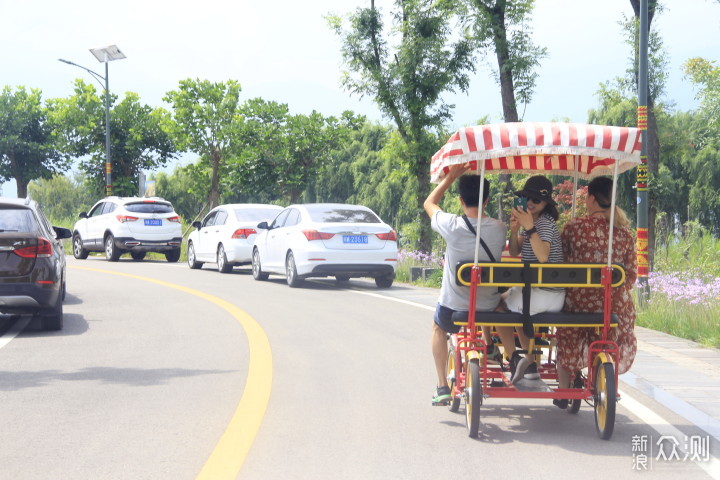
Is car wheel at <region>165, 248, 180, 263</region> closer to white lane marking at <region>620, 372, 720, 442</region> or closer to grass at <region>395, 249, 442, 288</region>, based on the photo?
grass at <region>395, 249, 442, 288</region>

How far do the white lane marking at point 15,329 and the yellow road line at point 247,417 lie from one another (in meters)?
2.66

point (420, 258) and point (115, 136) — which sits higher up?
point (115, 136)

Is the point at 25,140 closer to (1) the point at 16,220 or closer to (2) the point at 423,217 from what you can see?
(2) the point at 423,217

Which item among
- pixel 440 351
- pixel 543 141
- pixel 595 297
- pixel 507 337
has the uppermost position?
pixel 543 141

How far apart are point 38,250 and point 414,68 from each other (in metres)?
13.2

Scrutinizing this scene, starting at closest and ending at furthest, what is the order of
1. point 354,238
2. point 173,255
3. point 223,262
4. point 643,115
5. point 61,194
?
1. point 643,115
2. point 354,238
3. point 223,262
4. point 173,255
5. point 61,194

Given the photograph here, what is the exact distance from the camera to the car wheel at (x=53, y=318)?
11.2 meters

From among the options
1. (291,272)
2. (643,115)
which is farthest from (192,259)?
(643,115)

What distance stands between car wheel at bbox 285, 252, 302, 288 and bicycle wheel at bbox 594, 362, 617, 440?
11.5m

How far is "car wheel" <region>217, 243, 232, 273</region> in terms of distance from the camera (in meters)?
21.7

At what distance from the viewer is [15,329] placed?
11656mm

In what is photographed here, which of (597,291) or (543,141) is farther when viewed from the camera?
(597,291)

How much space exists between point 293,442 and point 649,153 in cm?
1238

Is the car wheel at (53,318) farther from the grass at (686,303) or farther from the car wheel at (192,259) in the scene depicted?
the car wheel at (192,259)
